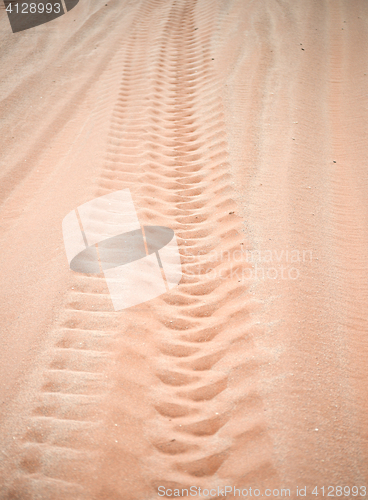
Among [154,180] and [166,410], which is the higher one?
[154,180]

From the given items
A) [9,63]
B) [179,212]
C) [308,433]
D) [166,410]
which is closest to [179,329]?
[166,410]

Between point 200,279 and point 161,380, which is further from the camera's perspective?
point 200,279

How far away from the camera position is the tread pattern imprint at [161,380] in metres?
1.49

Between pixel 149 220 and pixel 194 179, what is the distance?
0.58 meters

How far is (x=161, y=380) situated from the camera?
1816 millimetres

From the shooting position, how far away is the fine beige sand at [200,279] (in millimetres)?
1538

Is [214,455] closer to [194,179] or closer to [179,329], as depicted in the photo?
[179,329]

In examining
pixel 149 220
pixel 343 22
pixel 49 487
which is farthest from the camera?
pixel 343 22

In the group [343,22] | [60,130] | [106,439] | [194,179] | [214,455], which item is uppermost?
[343,22]

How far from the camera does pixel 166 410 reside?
1.71 m

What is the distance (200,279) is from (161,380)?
70cm

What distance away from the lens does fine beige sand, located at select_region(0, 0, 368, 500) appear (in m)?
1.54

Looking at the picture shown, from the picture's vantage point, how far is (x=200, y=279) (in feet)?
7.65

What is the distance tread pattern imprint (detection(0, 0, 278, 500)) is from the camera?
1.49 meters
